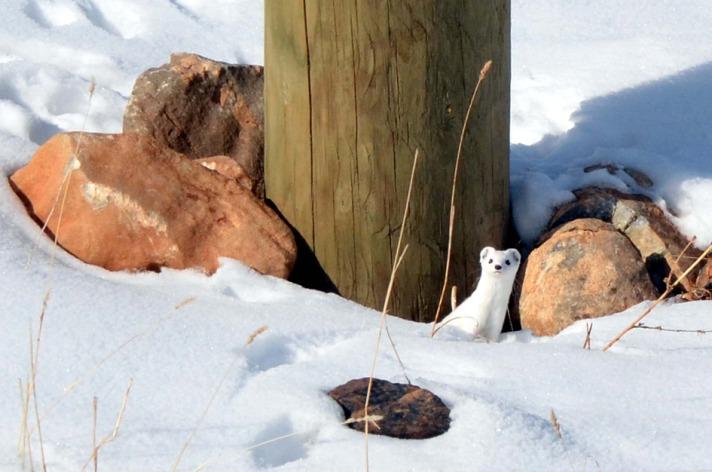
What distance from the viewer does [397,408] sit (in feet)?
9.51

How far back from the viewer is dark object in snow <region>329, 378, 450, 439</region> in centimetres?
283

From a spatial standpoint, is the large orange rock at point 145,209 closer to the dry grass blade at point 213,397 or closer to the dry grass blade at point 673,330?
the dry grass blade at point 213,397

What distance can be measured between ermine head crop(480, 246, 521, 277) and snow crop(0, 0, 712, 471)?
275 mm

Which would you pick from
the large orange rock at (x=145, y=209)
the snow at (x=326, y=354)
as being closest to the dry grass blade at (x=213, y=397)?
the snow at (x=326, y=354)

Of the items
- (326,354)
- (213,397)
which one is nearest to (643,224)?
(326,354)

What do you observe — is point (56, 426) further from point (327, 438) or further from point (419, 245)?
point (419, 245)

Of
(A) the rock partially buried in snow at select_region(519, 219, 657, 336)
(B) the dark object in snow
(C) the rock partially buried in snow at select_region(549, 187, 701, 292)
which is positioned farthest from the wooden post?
(B) the dark object in snow

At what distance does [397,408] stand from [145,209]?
155cm

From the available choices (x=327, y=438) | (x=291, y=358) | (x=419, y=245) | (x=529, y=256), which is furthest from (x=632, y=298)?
(x=327, y=438)

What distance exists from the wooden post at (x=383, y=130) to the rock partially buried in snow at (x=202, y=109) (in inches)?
22.6

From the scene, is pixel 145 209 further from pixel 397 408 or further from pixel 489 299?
pixel 397 408

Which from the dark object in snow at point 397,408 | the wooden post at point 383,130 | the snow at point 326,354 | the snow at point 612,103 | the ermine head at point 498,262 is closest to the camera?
the snow at point 326,354

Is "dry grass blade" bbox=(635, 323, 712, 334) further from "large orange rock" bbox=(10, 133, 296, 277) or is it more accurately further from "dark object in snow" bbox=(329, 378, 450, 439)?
"large orange rock" bbox=(10, 133, 296, 277)

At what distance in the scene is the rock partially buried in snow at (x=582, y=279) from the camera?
164 inches
